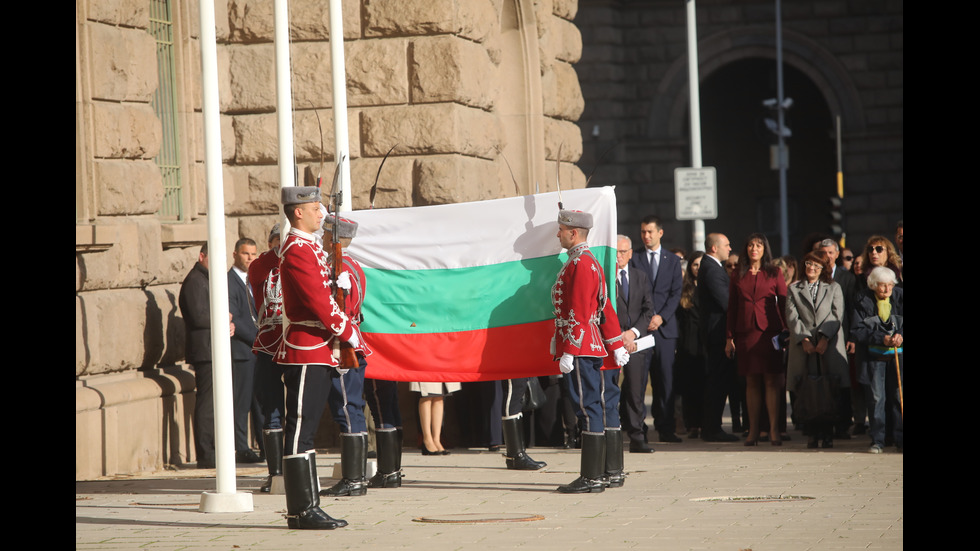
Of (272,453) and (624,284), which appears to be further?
(624,284)

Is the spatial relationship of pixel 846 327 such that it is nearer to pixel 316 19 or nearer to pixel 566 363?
pixel 566 363

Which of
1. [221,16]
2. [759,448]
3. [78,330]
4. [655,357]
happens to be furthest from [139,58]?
[759,448]

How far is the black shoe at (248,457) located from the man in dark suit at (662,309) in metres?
3.80

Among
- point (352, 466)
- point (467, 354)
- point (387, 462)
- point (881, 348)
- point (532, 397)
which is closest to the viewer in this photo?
point (352, 466)

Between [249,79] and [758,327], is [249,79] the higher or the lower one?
the higher one

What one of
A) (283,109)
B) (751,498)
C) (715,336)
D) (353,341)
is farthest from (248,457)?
(751,498)

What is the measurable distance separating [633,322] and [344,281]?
15.7 ft

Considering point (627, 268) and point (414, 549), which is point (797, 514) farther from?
point (627, 268)

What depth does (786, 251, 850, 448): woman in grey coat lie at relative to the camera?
1291 cm

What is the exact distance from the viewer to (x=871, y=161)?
105ft

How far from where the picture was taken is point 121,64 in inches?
466

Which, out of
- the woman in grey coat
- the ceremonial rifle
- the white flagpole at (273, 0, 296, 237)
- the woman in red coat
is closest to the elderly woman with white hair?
the woman in grey coat

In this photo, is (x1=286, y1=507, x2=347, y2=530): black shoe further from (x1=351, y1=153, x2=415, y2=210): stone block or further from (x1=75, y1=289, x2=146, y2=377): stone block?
(x1=351, y1=153, x2=415, y2=210): stone block

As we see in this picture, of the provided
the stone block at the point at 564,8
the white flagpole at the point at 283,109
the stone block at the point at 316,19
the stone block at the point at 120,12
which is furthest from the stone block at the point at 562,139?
the white flagpole at the point at 283,109
